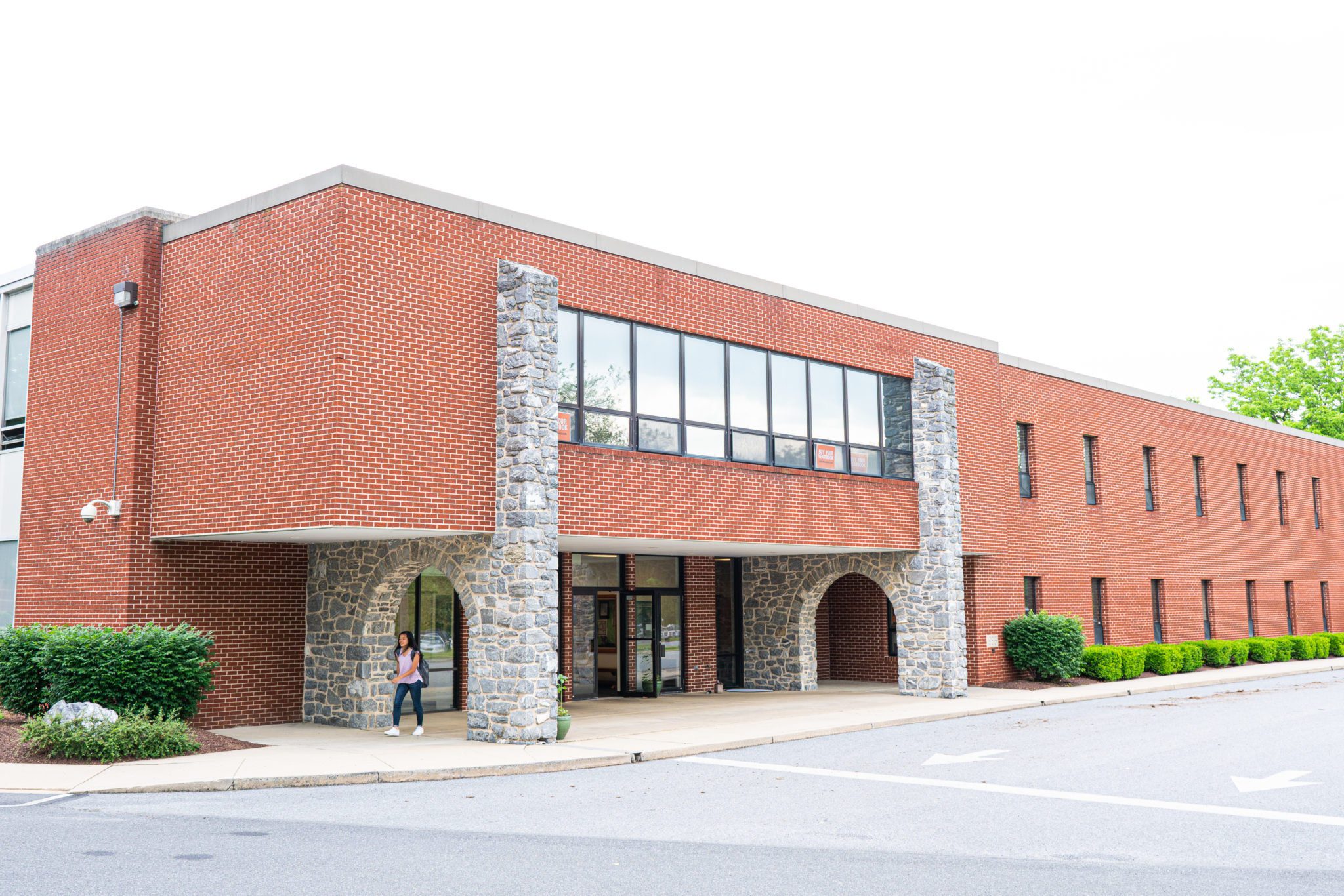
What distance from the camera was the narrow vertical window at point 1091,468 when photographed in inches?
1132

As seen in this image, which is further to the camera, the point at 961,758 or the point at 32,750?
the point at 961,758

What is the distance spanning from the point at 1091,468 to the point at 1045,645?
614 centimetres

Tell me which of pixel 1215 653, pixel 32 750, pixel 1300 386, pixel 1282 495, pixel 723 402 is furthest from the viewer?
pixel 1300 386

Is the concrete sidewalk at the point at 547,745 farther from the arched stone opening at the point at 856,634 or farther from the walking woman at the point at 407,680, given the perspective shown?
the arched stone opening at the point at 856,634

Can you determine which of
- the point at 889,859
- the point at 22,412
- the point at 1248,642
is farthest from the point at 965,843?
the point at 1248,642

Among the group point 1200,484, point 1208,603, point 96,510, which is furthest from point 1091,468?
point 96,510

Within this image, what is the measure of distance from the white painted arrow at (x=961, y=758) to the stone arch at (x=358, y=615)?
21.0 feet

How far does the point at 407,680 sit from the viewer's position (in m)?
15.7

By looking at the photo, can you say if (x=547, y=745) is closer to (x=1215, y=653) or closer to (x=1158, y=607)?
(x=1158, y=607)

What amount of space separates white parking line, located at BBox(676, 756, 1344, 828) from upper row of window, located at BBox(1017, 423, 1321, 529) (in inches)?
553

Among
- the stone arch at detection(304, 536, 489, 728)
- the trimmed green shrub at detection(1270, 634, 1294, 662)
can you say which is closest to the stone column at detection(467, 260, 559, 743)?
the stone arch at detection(304, 536, 489, 728)

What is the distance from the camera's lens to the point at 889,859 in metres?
8.48

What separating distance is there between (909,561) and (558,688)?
30.3 ft

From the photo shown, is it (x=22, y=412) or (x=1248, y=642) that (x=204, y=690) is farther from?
(x=1248, y=642)
